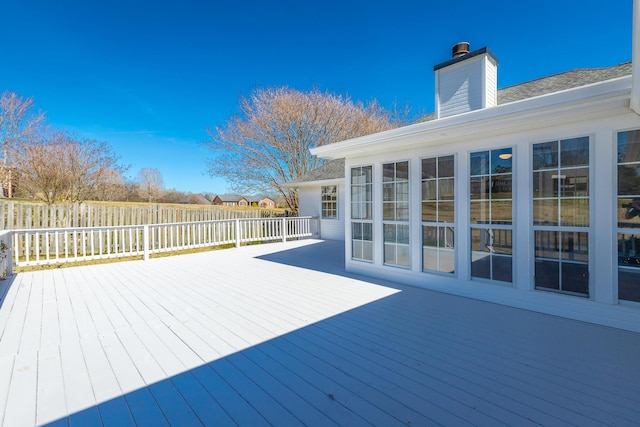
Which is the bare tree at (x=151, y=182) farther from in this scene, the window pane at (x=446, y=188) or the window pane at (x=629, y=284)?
the window pane at (x=629, y=284)

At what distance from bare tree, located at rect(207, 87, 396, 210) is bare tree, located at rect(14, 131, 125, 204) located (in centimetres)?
615

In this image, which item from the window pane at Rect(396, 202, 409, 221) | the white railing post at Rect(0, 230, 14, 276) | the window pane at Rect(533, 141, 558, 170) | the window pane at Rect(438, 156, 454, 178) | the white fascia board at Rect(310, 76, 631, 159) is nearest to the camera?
the white fascia board at Rect(310, 76, 631, 159)

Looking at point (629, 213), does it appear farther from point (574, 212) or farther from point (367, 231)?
point (367, 231)

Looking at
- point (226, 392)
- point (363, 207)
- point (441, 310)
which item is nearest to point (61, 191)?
point (363, 207)

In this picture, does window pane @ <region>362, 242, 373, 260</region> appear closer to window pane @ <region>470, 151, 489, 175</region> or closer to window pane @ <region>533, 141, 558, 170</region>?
window pane @ <region>470, 151, 489, 175</region>

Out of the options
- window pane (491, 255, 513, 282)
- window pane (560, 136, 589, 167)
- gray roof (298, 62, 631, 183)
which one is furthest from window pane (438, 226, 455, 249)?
gray roof (298, 62, 631, 183)

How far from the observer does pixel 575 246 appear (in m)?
3.34

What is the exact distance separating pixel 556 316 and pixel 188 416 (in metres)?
3.88

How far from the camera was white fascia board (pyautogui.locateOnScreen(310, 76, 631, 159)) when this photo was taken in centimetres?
269

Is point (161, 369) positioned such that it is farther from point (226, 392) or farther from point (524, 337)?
point (524, 337)

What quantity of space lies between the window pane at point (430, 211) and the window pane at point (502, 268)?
3.19 ft

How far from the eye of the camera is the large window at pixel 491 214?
Answer: 3779 mm

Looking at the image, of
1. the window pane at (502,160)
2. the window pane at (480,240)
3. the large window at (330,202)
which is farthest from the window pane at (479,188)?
the large window at (330,202)

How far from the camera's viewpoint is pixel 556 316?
3.38 meters
